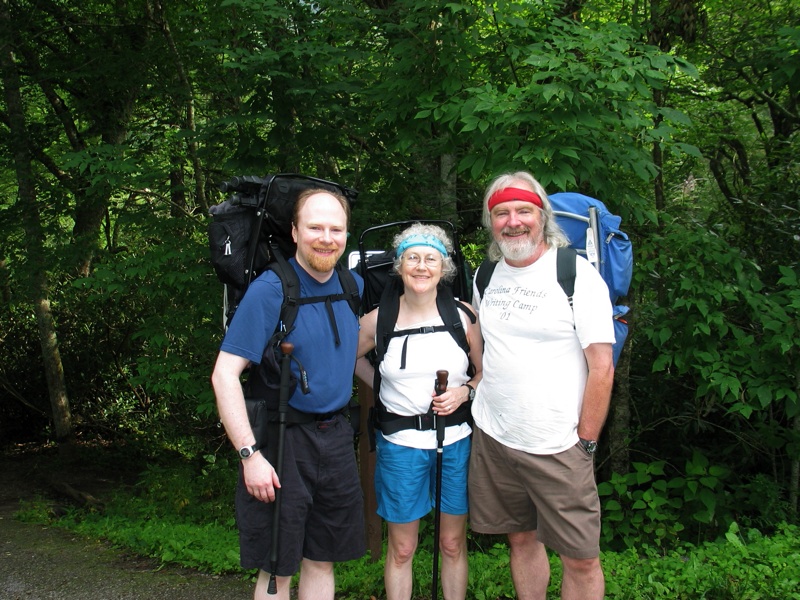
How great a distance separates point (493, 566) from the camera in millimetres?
3867

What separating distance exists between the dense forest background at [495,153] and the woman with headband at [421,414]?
0.97 meters

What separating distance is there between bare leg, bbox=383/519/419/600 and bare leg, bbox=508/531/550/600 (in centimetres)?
44

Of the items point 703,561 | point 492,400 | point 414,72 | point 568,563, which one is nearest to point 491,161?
point 414,72

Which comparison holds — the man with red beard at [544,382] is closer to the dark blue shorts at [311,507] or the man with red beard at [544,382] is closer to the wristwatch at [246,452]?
the dark blue shorts at [311,507]

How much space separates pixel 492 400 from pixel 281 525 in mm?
990

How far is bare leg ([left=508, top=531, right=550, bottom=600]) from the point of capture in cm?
296

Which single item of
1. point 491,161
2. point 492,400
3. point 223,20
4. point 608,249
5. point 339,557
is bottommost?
point 339,557

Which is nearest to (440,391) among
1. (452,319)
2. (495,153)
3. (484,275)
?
(452,319)

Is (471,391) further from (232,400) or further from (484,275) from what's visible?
(232,400)

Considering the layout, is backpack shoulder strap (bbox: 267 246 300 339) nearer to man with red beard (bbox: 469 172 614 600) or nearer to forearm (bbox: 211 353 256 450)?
forearm (bbox: 211 353 256 450)

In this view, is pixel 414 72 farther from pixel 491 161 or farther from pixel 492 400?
pixel 492 400

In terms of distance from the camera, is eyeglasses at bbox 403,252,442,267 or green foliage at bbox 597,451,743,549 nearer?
eyeglasses at bbox 403,252,442,267

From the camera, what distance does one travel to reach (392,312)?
300 centimetres

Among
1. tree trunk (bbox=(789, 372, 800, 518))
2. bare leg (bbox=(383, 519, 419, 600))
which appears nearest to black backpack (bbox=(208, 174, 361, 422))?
bare leg (bbox=(383, 519, 419, 600))
